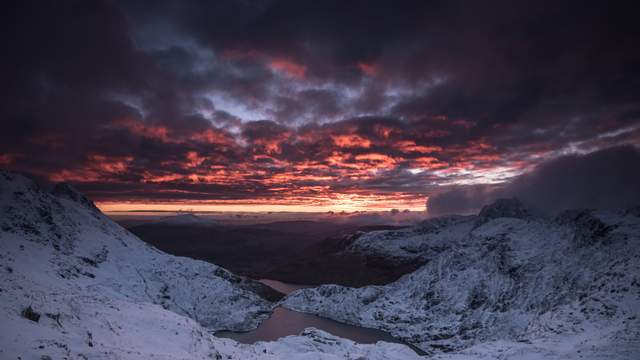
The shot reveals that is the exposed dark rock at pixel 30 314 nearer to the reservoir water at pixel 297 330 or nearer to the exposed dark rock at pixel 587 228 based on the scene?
the reservoir water at pixel 297 330

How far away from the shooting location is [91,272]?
89.3 m

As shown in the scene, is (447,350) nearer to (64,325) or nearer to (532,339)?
(532,339)

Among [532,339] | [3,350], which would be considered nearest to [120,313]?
[3,350]

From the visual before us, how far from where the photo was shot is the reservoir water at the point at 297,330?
11419 cm

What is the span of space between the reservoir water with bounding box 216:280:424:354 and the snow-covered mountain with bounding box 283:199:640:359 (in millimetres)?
4176

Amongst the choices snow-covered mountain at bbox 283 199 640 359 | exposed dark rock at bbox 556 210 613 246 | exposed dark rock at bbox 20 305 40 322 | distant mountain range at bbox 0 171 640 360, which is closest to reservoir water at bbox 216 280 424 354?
distant mountain range at bbox 0 171 640 360

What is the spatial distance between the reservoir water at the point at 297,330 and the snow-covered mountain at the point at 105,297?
4721 millimetres

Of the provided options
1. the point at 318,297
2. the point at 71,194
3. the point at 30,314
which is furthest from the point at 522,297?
the point at 71,194

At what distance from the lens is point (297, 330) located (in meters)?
130

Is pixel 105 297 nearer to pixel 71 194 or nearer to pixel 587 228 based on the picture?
Answer: pixel 587 228

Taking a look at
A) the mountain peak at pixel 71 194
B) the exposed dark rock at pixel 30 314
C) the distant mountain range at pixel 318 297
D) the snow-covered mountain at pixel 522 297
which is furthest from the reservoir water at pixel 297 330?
the exposed dark rock at pixel 30 314

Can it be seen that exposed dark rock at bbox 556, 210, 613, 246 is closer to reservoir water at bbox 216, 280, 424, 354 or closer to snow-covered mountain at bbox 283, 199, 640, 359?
snow-covered mountain at bbox 283, 199, 640, 359

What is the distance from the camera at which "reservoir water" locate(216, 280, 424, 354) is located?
114188 mm

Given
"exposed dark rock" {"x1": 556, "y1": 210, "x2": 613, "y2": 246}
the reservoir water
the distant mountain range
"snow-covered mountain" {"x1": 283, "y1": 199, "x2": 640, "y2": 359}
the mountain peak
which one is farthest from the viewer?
the mountain peak
